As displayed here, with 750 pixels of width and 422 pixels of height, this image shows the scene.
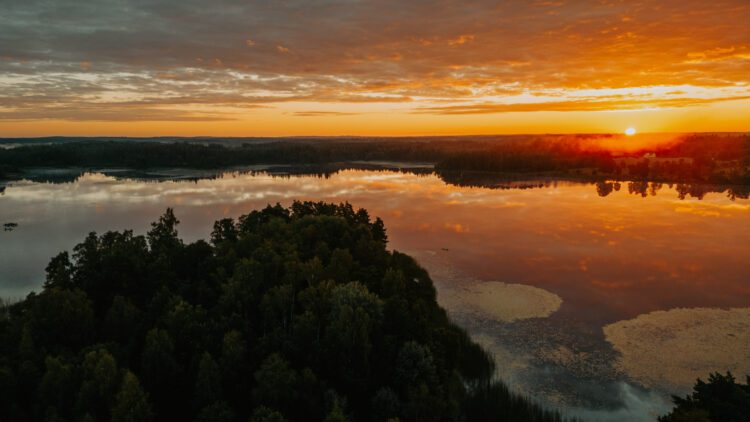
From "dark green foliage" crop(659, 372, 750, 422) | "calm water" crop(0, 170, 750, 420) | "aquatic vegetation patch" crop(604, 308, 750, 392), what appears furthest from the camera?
"calm water" crop(0, 170, 750, 420)

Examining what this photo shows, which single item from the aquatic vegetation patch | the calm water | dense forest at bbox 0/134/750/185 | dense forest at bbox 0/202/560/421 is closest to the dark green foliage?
the calm water

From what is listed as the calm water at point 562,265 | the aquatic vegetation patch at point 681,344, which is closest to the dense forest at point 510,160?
the calm water at point 562,265

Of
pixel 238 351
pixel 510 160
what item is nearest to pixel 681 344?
pixel 238 351

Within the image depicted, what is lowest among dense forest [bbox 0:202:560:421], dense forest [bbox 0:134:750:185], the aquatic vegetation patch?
the aquatic vegetation patch

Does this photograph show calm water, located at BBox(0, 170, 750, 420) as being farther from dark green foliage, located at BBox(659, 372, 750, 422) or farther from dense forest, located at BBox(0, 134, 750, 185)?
dense forest, located at BBox(0, 134, 750, 185)

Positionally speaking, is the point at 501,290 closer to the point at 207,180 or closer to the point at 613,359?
the point at 613,359

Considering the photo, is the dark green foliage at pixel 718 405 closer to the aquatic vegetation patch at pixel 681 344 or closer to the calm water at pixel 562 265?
the calm water at pixel 562 265

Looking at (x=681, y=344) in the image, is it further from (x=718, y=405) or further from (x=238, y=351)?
(x=238, y=351)
